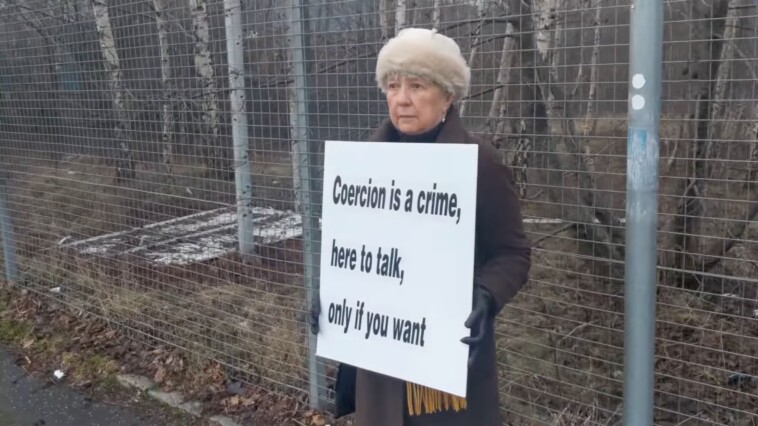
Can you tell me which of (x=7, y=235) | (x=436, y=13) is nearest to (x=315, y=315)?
(x=436, y=13)

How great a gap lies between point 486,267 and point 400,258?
296mm

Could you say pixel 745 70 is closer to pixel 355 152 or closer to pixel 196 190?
pixel 355 152

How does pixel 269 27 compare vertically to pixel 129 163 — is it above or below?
above

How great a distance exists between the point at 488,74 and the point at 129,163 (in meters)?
2.95

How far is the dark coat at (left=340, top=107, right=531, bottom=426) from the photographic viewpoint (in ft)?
7.57

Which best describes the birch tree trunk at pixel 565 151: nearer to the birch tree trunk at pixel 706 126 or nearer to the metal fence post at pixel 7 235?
the birch tree trunk at pixel 706 126

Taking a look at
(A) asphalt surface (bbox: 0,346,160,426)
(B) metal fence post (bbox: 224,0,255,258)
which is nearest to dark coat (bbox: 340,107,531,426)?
(B) metal fence post (bbox: 224,0,255,258)

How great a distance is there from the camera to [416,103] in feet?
7.75

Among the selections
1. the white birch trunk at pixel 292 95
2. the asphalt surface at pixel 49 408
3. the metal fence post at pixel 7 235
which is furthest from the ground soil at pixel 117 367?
the white birch trunk at pixel 292 95

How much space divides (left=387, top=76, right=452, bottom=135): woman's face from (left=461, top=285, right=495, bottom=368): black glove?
1.87 feet

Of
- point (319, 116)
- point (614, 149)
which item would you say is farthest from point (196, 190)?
point (614, 149)

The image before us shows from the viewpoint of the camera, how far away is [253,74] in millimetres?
4508

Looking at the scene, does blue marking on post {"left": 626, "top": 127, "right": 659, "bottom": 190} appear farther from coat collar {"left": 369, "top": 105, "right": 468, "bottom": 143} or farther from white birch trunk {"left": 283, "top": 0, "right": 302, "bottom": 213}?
white birch trunk {"left": 283, "top": 0, "right": 302, "bottom": 213}

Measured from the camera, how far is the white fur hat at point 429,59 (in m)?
2.31
